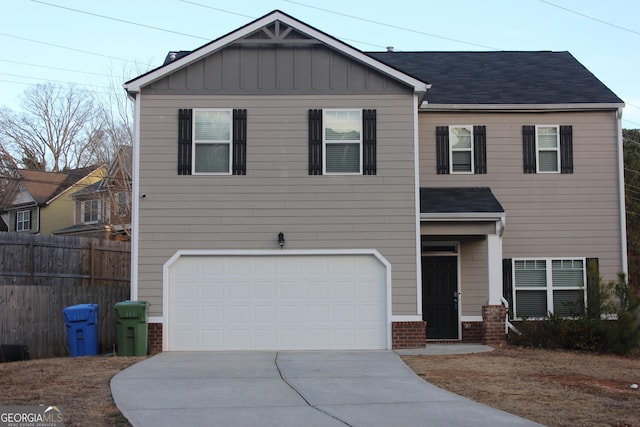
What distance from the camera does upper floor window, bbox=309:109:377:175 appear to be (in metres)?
16.0

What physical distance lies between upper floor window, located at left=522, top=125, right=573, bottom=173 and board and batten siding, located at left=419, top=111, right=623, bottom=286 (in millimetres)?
122

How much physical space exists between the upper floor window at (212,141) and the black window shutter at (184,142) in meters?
0.12

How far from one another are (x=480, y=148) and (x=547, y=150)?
1.62m

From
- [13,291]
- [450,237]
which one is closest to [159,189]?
[13,291]

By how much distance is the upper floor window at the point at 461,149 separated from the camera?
18.0 m

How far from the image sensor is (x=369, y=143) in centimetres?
1605

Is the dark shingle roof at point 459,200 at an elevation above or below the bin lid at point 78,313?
above

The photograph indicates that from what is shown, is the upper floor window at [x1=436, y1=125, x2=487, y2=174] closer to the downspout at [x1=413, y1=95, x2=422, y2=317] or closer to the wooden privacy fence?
the downspout at [x1=413, y1=95, x2=422, y2=317]

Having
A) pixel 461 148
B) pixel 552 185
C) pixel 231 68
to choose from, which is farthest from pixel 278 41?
pixel 552 185

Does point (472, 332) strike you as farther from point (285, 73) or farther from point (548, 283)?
point (285, 73)

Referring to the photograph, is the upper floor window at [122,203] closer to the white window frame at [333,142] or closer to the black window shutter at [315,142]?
the black window shutter at [315,142]

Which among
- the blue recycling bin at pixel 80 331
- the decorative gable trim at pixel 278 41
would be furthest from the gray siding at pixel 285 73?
the blue recycling bin at pixel 80 331

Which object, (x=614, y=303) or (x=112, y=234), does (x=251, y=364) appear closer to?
(x=614, y=303)

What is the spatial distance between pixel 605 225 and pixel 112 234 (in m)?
22.1
